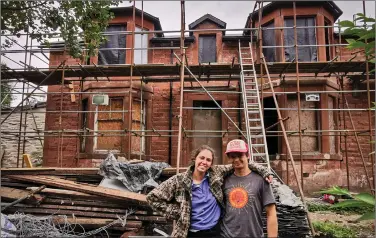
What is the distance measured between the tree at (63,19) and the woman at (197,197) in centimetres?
357

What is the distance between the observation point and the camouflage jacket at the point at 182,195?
343cm

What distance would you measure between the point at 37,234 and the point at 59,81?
741cm

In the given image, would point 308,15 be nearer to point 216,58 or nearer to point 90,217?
point 216,58

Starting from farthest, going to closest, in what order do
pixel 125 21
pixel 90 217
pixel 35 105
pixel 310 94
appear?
pixel 35 105
pixel 125 21
pixel 310 94
pixel 90 217

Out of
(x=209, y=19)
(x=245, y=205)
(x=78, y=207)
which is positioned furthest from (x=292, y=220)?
(x=209, y=19)

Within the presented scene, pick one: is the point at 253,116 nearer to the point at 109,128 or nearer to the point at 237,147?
the point at 109,128

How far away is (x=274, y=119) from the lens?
39.9 feet

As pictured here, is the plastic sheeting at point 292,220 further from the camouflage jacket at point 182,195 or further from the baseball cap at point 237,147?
the baseball cap at point 237,147

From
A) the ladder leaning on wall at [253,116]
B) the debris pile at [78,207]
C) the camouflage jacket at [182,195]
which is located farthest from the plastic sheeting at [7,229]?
the ladder leaning on wall at [253,116]

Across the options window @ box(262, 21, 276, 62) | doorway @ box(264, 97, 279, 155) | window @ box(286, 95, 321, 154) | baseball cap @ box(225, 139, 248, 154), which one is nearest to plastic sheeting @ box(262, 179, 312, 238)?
baseball cap @ box(225, 139, 248, 154)

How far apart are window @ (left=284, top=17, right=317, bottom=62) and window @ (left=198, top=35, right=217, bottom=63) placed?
270 cm

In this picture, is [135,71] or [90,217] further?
[135,71]

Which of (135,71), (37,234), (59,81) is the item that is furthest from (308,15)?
(37,234)

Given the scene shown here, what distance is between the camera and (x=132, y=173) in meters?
7.79
